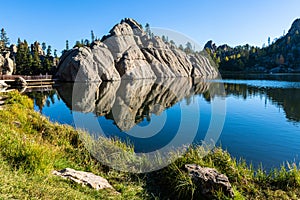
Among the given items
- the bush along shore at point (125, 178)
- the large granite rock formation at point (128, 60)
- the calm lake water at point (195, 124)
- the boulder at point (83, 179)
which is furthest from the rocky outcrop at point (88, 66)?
the boulder at point (83, 179)

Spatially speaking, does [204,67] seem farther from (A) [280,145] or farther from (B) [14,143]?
(B) [14,143]

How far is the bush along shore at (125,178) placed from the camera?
4.85 m

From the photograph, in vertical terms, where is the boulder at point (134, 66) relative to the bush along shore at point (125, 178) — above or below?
above

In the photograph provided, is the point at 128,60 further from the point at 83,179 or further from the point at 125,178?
the point at 83,179

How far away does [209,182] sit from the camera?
6.59 metres

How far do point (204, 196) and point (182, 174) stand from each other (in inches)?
34.6

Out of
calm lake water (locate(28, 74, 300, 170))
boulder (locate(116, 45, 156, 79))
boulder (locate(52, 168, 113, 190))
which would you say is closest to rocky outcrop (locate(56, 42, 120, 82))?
boulder (locate(116, 45, 156, 79))

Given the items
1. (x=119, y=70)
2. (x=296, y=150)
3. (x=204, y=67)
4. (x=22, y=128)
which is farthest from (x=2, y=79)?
(x=204, y=67)

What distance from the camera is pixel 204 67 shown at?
94312 mm

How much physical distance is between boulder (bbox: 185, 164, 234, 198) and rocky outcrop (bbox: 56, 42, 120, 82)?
5008cm

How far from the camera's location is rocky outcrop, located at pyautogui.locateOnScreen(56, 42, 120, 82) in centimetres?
5409

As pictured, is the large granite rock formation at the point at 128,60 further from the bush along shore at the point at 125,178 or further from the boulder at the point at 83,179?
the boulder at the point at 83,179

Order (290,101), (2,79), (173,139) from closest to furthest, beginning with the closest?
1. (173,139)
2. (290,101)
3. (2,79)

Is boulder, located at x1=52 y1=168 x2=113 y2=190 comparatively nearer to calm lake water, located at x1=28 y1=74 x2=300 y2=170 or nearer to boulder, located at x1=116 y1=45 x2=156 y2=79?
calm lake water, located at x1=28 y1=74 x2=300 y2=170
